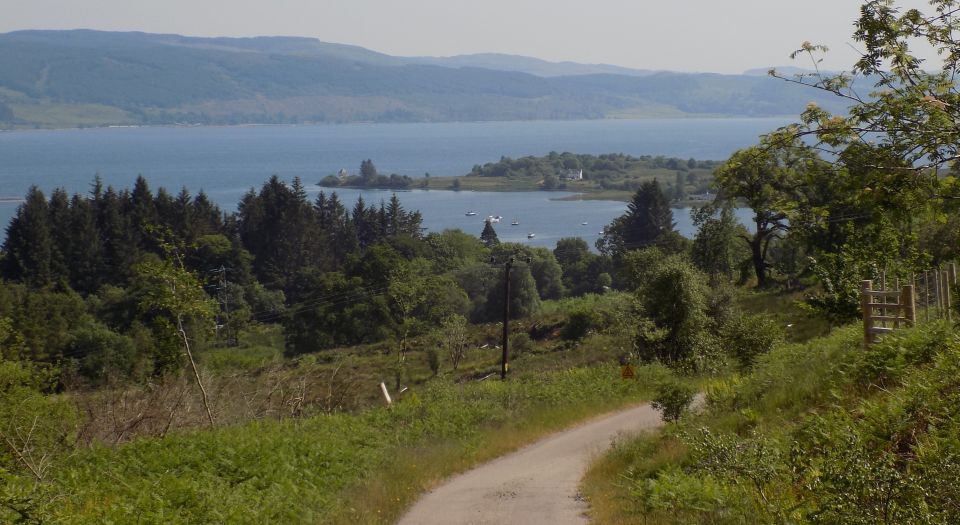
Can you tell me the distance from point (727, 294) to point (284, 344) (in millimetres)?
49939

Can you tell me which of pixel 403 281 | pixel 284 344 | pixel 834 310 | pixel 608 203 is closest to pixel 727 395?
pixel 834 310

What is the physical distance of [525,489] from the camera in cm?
1237

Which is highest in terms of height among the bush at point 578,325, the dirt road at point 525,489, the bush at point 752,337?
the bush at point 752,337

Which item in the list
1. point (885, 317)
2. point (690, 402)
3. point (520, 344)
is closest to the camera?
point (885, 317)

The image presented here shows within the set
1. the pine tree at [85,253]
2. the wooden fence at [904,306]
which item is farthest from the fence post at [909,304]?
the pine tree at [85,253]

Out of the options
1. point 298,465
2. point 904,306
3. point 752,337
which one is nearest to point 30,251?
point 752,337

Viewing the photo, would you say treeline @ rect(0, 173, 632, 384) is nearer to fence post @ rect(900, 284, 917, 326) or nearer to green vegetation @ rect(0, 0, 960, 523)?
green vegetation @ rect(0, 0, 960, 523)

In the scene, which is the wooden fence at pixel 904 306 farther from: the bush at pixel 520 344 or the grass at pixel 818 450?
the bush at pixel 520 344

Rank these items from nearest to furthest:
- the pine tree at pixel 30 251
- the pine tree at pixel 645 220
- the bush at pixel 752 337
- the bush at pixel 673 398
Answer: the bush at pixel 673 398
the bush at pixel 752 337
the pine tree at pixel 30 251
the pine tree at pixel 645 220

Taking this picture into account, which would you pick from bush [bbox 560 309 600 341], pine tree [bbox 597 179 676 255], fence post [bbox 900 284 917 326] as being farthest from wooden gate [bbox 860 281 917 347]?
pine tree [bbox 597 179 676 255]

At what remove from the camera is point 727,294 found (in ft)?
95.6

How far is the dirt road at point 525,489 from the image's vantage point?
10.8 meters

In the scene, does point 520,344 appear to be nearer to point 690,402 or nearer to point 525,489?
point 690,402

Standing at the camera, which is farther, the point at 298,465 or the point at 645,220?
the point at 645,220
